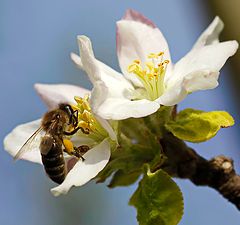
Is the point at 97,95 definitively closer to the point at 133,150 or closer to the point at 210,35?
the point at 133,150

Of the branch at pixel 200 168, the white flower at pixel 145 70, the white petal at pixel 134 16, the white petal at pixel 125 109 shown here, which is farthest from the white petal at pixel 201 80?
the white petal at pixel 134 16

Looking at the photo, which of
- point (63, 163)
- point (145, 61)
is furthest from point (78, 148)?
point (145, 61)

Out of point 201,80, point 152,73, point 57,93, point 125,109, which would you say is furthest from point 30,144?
point 201,80

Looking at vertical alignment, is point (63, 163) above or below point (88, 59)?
below

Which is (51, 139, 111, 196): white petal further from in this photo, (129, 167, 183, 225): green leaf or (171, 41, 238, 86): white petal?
(171, 41, 238, 86): white petal

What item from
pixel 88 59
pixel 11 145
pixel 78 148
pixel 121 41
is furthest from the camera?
pixel 121 41

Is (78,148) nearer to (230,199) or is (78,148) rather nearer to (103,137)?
(103,137)
